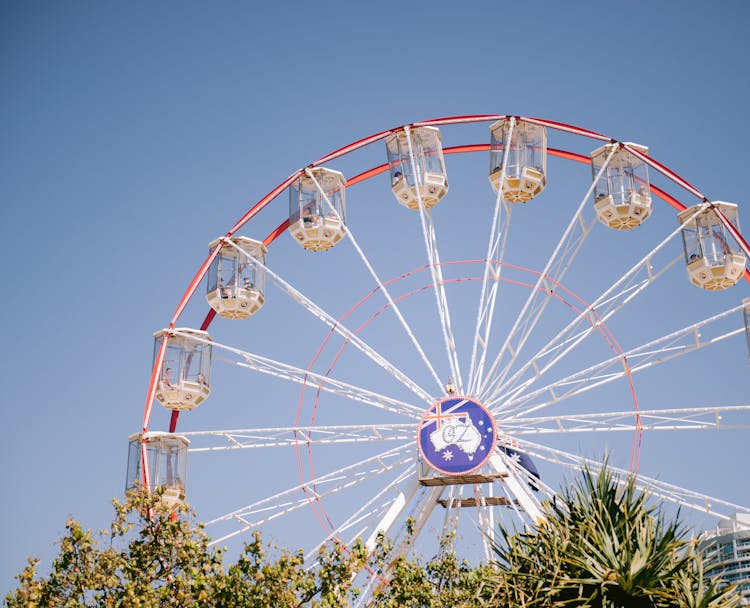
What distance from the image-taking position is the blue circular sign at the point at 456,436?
65.6 feet

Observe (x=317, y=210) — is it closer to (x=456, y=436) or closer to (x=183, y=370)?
(x=183, y=370)

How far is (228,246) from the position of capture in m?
23.4

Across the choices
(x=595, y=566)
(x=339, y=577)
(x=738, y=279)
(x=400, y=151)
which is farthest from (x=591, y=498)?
(x=400, y=151)

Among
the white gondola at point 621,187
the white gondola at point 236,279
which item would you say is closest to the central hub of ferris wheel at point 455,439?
the white gondola at point 236,279

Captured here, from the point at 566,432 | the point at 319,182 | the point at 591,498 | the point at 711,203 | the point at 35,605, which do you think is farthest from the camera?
the point at 319,182

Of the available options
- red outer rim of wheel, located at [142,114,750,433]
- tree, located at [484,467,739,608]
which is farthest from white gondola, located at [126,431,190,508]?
tree, located at [484,467,739,608]

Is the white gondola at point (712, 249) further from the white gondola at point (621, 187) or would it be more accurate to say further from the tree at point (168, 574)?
the tree at point (168, 574)

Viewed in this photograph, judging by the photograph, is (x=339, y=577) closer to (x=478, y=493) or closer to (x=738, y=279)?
(x=478, y=493)

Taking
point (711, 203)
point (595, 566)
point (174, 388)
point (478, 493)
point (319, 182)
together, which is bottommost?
point (595, 566)

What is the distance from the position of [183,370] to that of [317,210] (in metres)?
4.46

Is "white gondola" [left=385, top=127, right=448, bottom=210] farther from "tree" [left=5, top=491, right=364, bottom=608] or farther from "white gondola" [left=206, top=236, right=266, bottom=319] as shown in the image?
"tree" [left=5, top=491, right=364, bottom=608]

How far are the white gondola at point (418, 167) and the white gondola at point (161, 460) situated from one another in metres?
6.99

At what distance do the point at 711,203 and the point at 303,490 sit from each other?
9.85m

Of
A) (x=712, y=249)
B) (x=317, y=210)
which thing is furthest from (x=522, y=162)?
(x=317, y=210)
